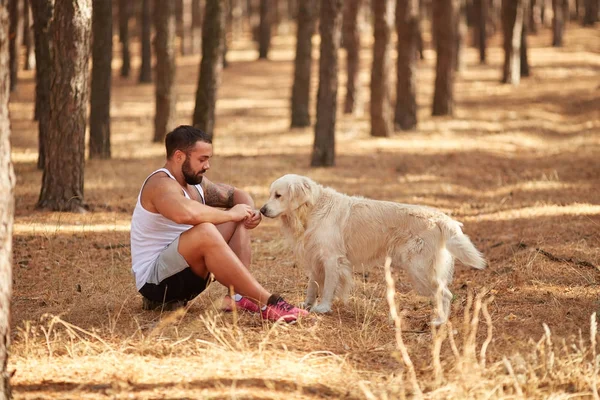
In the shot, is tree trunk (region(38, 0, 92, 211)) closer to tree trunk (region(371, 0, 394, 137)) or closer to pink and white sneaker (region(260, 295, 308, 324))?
pink and white sneaker (region(260, 295, 308, 324))

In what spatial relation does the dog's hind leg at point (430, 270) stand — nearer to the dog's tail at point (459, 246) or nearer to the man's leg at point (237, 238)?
the dog's tail at point (459, 246)

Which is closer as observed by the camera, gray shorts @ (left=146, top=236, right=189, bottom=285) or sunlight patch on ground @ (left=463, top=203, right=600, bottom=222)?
gray shorts @ (left=146, top=236, right=189, bottom=285)

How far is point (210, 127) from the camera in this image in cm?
1631

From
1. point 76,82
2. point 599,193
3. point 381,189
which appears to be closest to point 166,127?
point 381,189

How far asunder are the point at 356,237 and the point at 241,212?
3.65ft

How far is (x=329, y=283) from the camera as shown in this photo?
6.39 m

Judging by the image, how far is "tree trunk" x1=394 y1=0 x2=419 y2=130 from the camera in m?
20.9

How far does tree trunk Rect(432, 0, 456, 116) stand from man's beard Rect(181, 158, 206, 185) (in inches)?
707

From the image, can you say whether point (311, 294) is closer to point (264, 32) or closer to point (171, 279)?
point (171, 279)

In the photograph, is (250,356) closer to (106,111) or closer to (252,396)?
(252,396)

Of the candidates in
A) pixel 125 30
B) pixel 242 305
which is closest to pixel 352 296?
pixel 242 305

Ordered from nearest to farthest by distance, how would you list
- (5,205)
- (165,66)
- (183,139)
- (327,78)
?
(5,205) < (183,139) < (327,78) < (165,66)

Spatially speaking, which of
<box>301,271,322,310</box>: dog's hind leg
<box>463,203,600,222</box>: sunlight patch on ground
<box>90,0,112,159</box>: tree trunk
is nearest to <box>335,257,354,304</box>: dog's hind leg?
<box>301,271,322,310</box>: dog's hind leg

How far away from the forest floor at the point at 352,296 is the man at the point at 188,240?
221mm
